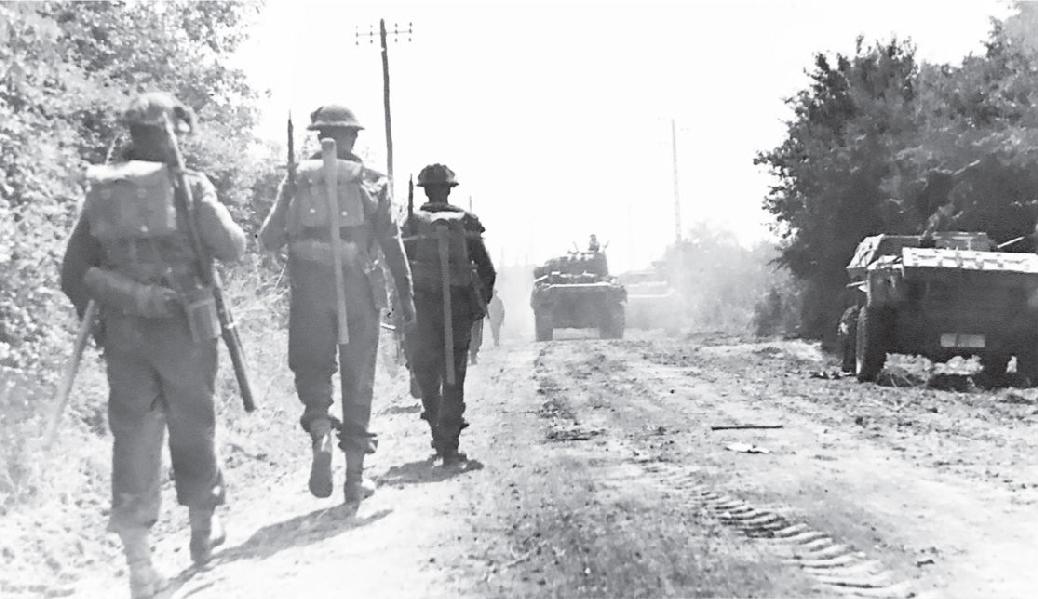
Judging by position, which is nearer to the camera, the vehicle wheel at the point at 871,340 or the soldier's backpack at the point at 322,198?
the soldier's backpack at the point at 322,198

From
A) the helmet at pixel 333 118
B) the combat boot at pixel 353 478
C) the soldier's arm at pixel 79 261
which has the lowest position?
the combat boot at pixel 353 478

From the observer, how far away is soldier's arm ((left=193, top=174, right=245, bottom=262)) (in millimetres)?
5398

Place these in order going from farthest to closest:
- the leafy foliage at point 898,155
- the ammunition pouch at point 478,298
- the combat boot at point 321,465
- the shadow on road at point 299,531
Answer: the leafy foliage at point 898,155 < the ammunition pouch at point 478,298 < the combat boot at point 321,465 < the shadow on road at point 299,531

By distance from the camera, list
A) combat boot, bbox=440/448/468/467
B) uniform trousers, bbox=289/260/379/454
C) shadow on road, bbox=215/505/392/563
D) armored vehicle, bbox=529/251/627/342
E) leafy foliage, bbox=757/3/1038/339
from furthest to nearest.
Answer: armored vehicle, bbox=529/251/627/342, leafy foliage, bbox=757/3/1038/339, combat boot, bbox=440/448/468/467, uniform trousers, bbox=289/260/379/454, shadow on road, bbox=215/505/392/563

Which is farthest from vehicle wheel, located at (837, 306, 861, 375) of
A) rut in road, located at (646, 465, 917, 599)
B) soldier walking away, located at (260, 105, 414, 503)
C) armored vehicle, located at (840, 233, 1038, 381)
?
soldier walking away, located at (260, 105, 414, 503)

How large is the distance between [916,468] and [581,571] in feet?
11.3

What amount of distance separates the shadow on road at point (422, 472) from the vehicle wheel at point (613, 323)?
79.8ft

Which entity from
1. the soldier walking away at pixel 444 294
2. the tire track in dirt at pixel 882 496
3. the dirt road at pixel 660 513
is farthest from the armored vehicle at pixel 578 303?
the soldier walking away at pixel 444 294

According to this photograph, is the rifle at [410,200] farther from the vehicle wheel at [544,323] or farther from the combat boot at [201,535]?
the vehicle wheel at [544,323]

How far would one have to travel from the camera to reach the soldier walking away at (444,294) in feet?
27.0

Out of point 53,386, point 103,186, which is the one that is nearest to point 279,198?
point 103,186

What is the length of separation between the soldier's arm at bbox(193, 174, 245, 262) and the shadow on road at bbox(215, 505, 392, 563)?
1318mm

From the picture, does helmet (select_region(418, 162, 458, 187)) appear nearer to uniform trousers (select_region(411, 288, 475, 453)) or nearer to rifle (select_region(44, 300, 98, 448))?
uniform trousers (select_region(411, 288, 475, 453))

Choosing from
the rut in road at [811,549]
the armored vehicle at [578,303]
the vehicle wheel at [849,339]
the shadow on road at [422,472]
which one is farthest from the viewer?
the armored vehicle at [578,303]
